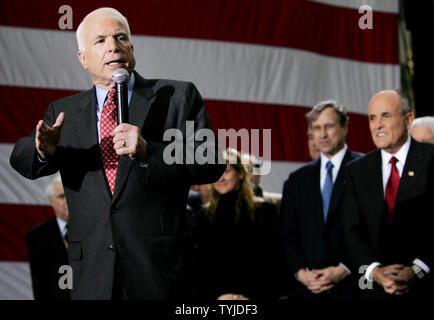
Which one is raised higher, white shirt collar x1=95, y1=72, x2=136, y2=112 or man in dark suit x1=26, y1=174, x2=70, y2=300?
white shirt collar x1=95, y1=72, x2=136, y2=112

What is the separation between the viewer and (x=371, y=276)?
93.0 inches

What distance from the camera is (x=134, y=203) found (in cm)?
145

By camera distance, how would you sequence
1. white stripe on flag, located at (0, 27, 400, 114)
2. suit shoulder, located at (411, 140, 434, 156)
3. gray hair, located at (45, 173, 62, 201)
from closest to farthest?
suit shoulder, located at (411, 140, 434, 156), gray hair, located at (45, 173, 62, 201), white stripe on flag, located at (0, 27, 400, 114)

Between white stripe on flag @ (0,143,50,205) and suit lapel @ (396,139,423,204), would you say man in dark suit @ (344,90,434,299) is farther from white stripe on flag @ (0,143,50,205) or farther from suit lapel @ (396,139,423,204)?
white stripe on flag @ (0,143,50,205)

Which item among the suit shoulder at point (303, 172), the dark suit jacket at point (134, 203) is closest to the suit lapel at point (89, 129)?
the dark suit jacket at point (134, 203)

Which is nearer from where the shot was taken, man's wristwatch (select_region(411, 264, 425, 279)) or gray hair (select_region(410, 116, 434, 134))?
man's wristwatch (select_region(411, 264, 425, 279))

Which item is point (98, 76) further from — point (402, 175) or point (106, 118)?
point (402, 175)

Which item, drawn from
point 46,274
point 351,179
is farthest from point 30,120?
point 351,179

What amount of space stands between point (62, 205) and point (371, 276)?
5.48ft

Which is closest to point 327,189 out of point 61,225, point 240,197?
point 240,197

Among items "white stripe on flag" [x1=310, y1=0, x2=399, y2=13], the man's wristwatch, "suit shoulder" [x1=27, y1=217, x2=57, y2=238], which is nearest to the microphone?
the man's wristwatch

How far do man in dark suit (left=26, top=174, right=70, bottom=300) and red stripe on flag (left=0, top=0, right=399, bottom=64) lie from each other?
1.12 meters

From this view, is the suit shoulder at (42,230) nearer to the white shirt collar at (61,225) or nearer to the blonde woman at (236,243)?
the white shirt collar at (61,225)

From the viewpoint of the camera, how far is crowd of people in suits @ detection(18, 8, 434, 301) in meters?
1.45
